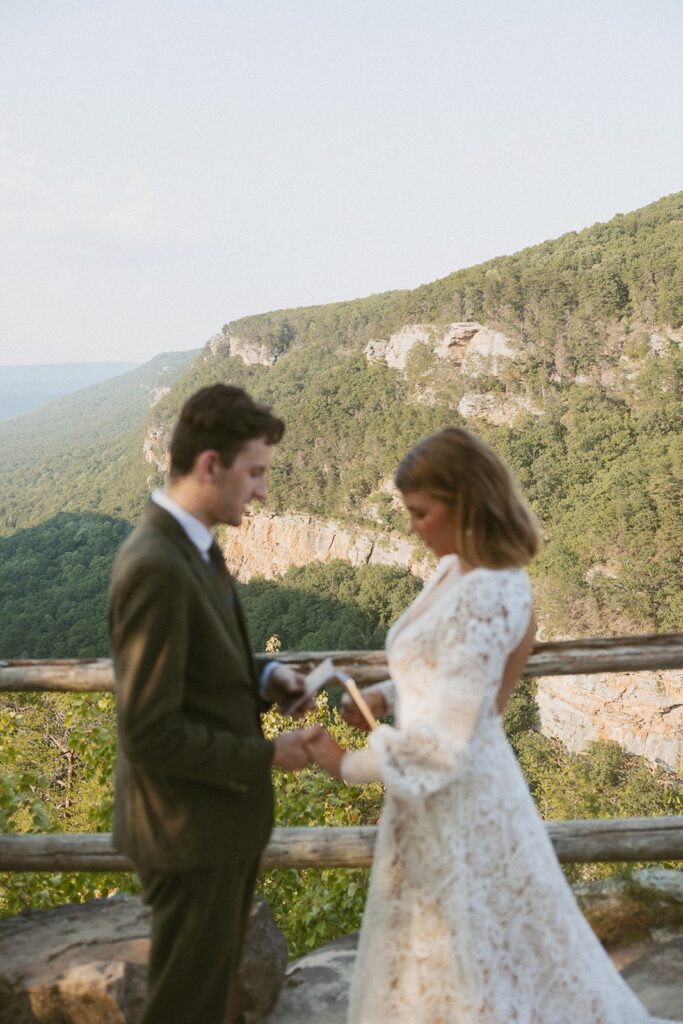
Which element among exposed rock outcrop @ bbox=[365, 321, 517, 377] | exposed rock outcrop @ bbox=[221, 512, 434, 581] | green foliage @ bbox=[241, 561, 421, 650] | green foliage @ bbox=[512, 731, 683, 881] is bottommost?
green foliage @ bbox=[512, 731, 683, 881]

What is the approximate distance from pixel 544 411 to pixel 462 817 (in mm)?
82467

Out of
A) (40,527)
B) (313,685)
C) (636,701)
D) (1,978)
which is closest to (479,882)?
(313,685)

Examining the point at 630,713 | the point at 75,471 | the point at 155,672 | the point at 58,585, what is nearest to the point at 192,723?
the point at 155,672

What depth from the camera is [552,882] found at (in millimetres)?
2078

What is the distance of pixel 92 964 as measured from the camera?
2.49 meters

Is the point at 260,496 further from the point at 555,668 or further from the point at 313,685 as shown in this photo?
the point at 555,668

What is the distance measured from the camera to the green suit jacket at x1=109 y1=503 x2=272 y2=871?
175 centimetres

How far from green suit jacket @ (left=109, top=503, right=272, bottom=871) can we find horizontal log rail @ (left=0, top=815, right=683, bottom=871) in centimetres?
97

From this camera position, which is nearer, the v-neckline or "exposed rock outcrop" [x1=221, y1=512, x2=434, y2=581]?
the v-neckline

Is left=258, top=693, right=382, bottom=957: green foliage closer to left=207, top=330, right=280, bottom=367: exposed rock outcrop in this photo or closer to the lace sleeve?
the lace sleeve

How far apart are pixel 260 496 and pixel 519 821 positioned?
3.36ft

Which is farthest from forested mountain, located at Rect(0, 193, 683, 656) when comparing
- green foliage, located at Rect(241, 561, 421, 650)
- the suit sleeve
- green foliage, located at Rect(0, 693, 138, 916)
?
the suit sleeve

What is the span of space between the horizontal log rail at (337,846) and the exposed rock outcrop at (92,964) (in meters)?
0.16

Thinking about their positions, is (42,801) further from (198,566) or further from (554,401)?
(554,401)
